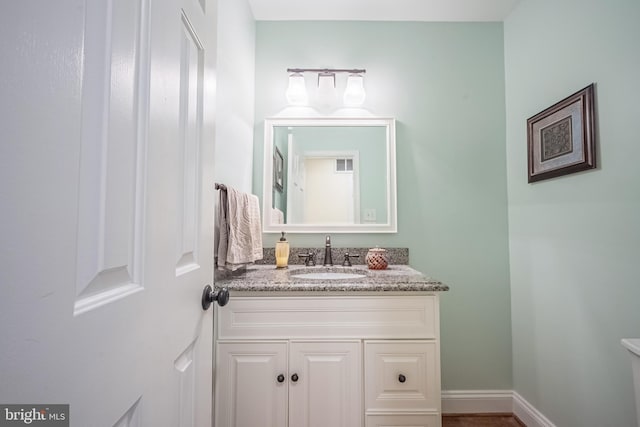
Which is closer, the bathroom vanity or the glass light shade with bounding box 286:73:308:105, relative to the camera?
the bathroom vanity

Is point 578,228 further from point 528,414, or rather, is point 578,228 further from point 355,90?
point 355,90

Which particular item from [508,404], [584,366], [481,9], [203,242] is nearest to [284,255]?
[203,242]

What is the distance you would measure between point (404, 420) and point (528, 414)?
91cm

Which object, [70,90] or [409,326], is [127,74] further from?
[409,326]

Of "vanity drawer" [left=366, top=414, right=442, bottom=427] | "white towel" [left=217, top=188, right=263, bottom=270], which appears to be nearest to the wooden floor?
"vanity drawer" [left=366, top=414, right=442, bottom=427]

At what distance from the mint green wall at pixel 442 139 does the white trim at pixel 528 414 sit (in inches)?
8.1

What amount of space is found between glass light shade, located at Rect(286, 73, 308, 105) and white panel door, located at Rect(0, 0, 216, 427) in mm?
1175

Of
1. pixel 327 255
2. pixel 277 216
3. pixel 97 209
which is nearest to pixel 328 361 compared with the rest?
pixel 327 255

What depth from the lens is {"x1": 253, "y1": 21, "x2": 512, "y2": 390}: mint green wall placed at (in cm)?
165

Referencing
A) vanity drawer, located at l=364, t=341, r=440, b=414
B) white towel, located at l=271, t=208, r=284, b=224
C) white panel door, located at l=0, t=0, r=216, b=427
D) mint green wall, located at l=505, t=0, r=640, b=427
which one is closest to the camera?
white panel door, located at l=0, t=0, r=216, b=427

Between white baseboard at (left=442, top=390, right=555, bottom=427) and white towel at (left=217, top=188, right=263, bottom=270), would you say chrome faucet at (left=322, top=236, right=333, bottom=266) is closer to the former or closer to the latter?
white towel at (left=217, top=188, right=263, bottom=270)

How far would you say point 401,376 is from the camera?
1108 millimetres

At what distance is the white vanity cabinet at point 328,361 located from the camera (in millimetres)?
1093

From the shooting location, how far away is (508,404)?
5.21ft
